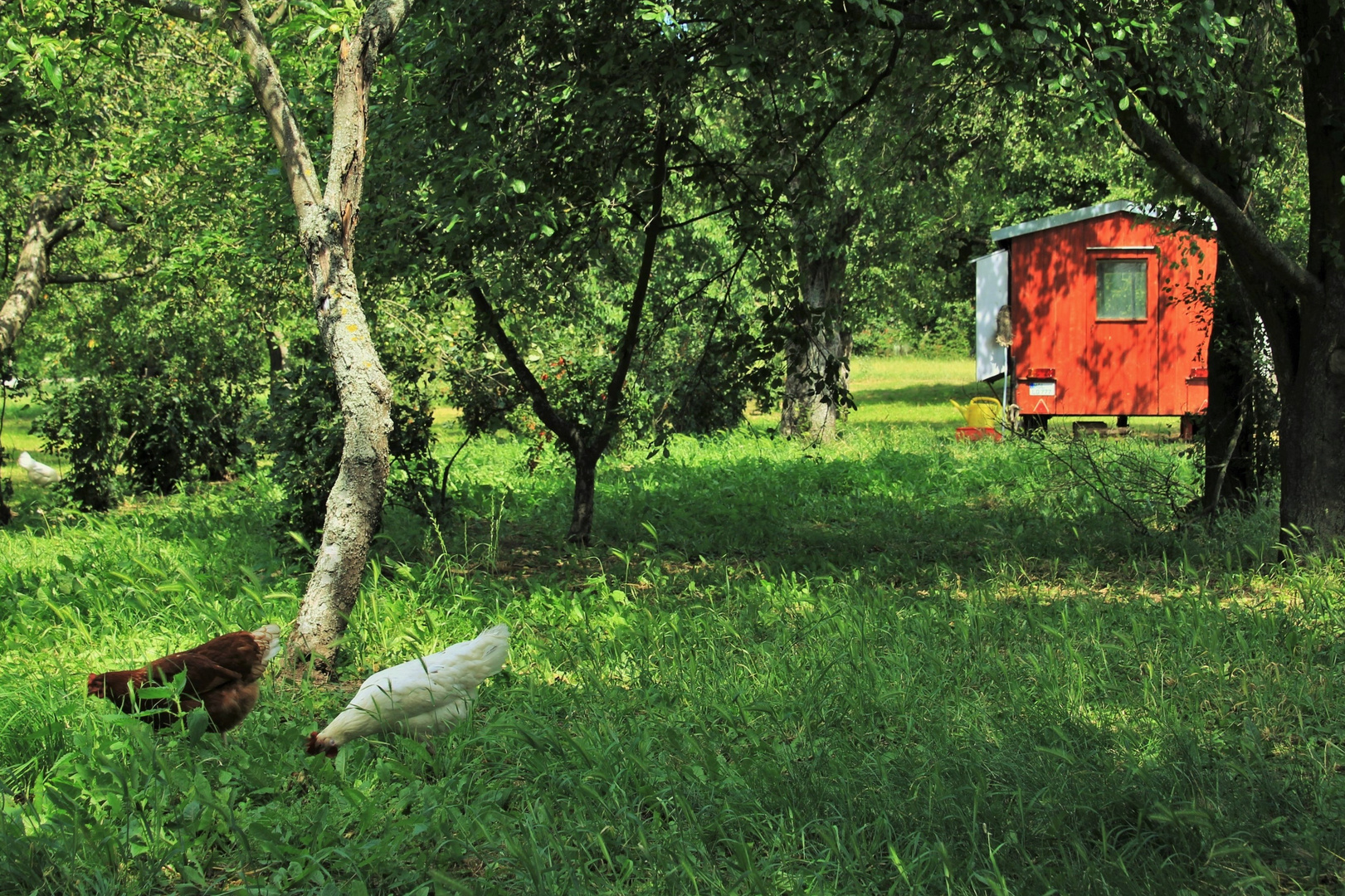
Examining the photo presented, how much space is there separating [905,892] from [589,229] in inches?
210

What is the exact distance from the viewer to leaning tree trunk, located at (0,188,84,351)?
10.8m

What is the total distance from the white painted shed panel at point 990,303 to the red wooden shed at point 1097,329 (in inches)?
21.2

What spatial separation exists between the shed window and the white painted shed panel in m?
1.50

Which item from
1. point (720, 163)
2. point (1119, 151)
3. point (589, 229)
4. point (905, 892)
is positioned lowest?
point (905, 892)

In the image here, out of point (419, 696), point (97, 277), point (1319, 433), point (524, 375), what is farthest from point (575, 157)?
point (97, 277)

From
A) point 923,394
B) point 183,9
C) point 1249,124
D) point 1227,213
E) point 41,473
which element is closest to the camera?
point 183,9

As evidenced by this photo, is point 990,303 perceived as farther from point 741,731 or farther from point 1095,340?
point 741,731

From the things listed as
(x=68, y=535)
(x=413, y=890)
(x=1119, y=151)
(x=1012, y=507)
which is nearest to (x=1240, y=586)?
(x=1012, y=507)

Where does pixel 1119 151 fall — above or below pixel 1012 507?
above

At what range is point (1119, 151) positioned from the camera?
1284cm

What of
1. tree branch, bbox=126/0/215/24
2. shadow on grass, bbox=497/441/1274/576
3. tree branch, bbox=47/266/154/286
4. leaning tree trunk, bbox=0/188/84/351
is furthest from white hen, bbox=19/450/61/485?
tree branch, bbox=126/0/215/24

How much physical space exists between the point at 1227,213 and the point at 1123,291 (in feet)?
37.9

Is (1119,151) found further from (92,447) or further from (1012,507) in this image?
(92,447)

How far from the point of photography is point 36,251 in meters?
11.2
